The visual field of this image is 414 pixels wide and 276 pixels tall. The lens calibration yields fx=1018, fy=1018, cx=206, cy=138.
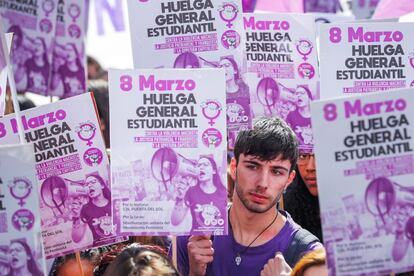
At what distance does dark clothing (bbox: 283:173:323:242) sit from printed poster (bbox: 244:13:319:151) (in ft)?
1.81

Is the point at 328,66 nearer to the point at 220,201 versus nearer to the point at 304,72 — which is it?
the point at 304,72

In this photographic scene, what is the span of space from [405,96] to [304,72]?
1.73 m

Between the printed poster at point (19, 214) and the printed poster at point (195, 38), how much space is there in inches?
53.7

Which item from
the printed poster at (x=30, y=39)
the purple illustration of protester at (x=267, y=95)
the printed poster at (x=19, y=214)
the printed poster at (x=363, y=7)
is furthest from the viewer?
the printed poster at (x=363, y=7)

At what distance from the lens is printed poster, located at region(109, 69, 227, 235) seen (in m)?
4.58

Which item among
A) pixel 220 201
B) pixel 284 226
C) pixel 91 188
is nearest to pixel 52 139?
pixel 91 188

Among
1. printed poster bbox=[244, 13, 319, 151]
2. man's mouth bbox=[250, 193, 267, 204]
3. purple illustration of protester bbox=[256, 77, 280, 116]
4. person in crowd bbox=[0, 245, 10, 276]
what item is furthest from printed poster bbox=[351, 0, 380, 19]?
person in crowd bbox=[0, 245, 10, 276]

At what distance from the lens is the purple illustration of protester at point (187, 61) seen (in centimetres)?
520

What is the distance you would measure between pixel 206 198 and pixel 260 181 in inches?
14.1

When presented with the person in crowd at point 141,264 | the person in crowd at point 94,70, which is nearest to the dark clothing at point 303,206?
the person in crowd at point 141,264

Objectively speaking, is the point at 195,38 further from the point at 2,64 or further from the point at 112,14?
the point at 112,14

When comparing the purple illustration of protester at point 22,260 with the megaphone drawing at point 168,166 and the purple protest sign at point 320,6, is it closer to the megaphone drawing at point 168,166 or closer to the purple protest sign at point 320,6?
the megaphone drawing at point 168,166

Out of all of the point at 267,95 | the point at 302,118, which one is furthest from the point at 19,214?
the point at 302,118

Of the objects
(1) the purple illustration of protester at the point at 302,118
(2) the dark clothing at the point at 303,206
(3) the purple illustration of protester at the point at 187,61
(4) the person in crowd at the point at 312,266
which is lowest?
(4) the person in crowd at the point at 312,266
